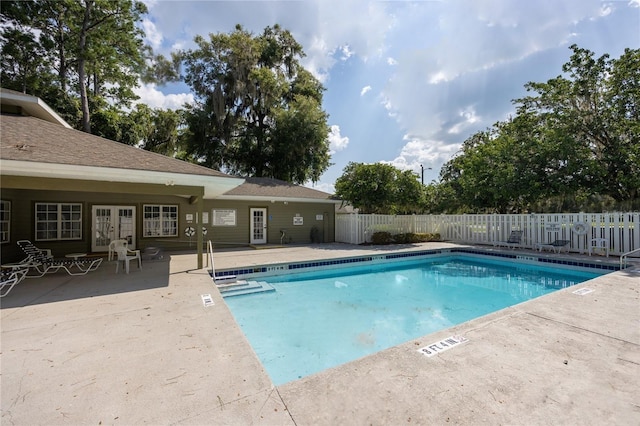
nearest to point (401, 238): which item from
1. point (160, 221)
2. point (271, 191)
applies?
point (271, 191)

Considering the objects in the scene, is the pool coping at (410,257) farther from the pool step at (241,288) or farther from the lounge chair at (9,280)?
the lounge chair at (9,280)

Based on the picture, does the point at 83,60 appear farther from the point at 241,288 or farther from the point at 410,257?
the point at 410,257

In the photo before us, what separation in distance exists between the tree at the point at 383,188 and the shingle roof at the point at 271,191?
154cm

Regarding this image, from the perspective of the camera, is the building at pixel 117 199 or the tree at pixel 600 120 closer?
the building at pixel 117 199

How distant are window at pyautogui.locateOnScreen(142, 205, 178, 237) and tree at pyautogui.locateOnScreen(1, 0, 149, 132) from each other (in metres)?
9.46

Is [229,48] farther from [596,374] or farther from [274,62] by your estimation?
[596,374]

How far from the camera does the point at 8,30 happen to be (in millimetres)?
15211

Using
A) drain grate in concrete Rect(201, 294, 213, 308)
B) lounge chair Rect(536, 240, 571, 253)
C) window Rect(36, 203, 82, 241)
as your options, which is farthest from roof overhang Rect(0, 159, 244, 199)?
lounge chair Rect(536, 240, 571, 253)

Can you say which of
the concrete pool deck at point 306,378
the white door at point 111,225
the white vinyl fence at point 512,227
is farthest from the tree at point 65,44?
the concrete pool deck at point 306,378

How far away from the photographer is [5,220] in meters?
8.14

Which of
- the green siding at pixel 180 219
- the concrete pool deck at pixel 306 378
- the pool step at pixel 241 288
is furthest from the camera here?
the green siding at pixel 180 219

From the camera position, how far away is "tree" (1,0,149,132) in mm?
15523

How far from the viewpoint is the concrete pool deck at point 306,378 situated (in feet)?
6.85

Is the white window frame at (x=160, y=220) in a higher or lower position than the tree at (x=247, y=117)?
lower
